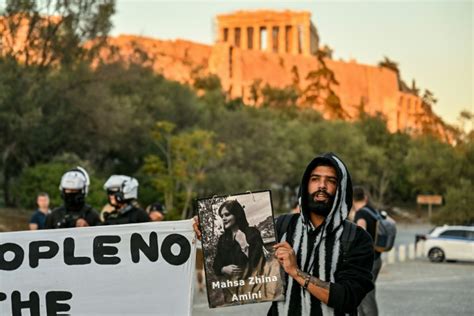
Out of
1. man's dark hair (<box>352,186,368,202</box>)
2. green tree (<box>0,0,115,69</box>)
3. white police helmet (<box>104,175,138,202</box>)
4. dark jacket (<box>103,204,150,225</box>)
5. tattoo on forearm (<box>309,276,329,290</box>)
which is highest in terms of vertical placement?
green tree (<box>0,0,115,69</box>)

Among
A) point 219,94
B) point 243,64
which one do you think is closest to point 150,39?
point 243,64

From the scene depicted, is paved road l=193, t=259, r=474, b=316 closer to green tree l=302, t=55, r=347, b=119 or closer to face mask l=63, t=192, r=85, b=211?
face mask l=63, t=192, r=85, b=211

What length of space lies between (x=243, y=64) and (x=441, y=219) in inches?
5162

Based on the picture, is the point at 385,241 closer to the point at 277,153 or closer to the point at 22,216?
the point at 22,216

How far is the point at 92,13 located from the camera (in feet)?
→ 153

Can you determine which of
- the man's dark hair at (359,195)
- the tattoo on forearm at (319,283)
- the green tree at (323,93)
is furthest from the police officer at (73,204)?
the green tree at (323,93)

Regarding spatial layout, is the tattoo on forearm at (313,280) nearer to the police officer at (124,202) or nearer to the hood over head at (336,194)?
the hood over head at (336,194)

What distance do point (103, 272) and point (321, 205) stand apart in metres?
1.82

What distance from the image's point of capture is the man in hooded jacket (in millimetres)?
5051

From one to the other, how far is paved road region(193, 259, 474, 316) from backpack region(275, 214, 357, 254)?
34.9 ft

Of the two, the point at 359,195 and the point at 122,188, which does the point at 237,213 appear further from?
the point at 359,195

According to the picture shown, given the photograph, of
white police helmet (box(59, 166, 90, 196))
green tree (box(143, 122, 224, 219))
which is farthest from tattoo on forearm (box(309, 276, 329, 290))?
green tree (box(143, 122, 224, 219))

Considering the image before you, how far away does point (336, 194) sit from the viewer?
505 centimetres

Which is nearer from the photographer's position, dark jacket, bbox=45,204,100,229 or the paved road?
dark jacket, bbox=45,204,100,229
